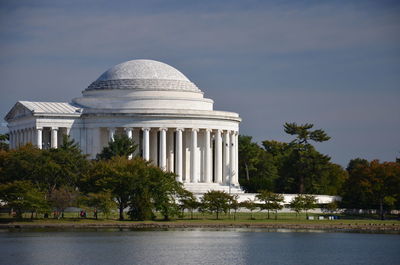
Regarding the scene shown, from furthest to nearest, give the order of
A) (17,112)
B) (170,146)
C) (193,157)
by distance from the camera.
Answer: (17,112)
(170,146)
(193,157)

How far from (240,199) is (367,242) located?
48.3 meters

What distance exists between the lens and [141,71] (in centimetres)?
18488

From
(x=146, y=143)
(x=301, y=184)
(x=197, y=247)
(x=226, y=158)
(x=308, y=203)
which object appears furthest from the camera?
(x=301, y=184)

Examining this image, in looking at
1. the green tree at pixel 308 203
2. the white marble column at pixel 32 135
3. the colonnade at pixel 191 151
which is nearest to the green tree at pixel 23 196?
the green tree at pixel 308 203

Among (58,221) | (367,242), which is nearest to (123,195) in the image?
(58,221)

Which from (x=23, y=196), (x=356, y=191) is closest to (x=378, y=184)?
(x=356, y=191)

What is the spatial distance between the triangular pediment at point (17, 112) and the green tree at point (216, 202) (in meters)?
38.3

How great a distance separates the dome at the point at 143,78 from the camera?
18138 cm

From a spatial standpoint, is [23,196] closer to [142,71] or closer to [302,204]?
[302,204]

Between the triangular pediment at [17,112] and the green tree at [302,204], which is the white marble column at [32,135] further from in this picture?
the green tree at [302,204]

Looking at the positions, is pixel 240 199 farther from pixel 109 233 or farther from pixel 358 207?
pixel 109 233

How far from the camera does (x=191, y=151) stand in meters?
180

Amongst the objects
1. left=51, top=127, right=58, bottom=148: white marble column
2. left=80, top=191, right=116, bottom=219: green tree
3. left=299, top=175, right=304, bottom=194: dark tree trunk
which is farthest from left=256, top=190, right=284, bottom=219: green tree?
left=51, top=127, right=58, bottom=148: white marble column

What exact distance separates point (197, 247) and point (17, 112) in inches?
2985
